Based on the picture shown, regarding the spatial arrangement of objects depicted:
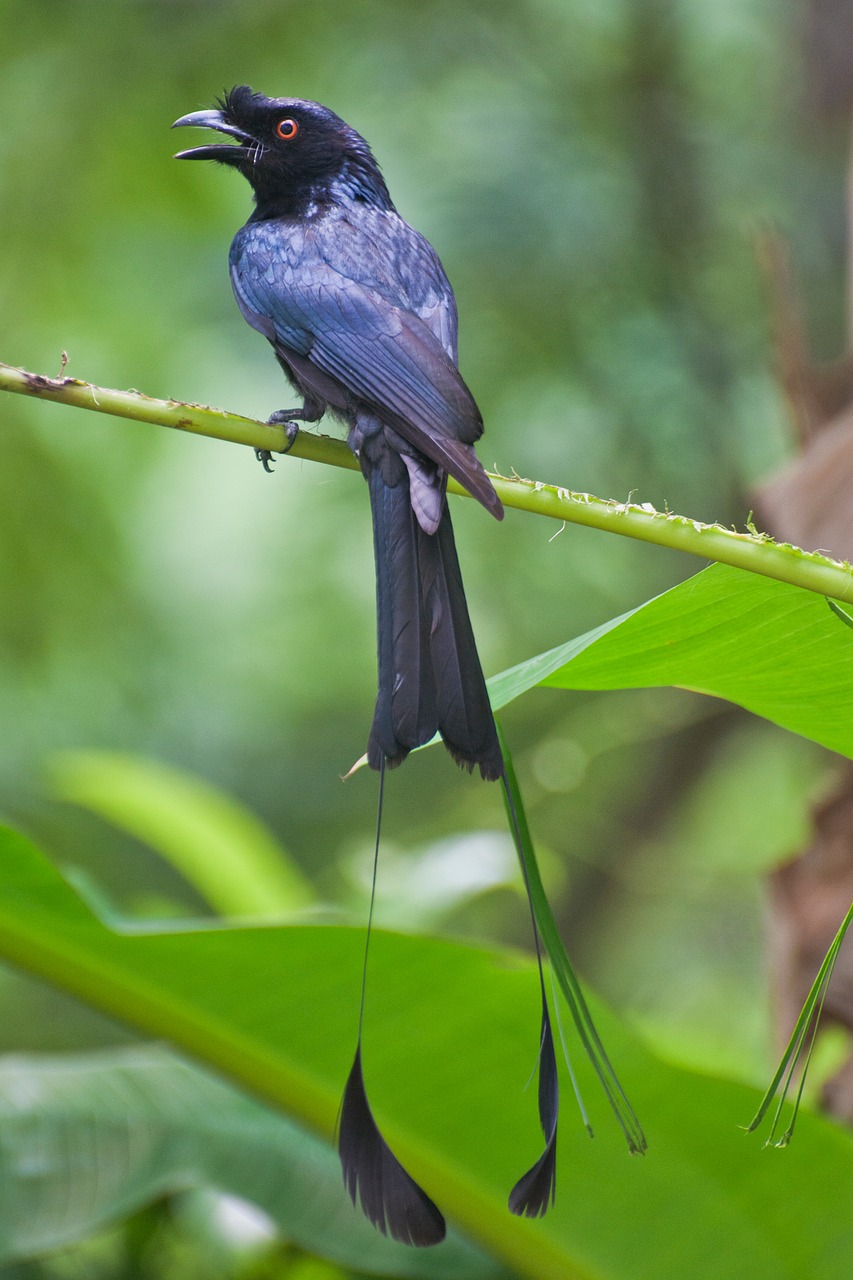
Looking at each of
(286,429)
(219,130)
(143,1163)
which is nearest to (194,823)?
(143,1163)

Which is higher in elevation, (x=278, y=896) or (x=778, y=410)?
(x=778, y=410)

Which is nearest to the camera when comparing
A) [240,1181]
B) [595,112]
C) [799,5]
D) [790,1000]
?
[240,1181]

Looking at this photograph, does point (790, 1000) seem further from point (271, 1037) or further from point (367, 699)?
point (367, 699)

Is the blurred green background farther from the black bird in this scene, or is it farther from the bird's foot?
the bird's foot

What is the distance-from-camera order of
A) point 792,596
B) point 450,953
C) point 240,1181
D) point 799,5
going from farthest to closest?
point 799,5, point 240,1181, point 450,953, point 792,596

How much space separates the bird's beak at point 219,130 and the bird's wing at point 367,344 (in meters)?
0.20

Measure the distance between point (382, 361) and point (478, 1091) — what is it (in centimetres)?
83

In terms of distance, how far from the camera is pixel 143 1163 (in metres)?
1.63

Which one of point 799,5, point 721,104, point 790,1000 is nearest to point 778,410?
point 721,104

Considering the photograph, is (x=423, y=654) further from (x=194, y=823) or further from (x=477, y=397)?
(x=477, y=397)

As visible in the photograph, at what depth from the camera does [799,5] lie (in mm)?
3377

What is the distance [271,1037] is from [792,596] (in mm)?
820

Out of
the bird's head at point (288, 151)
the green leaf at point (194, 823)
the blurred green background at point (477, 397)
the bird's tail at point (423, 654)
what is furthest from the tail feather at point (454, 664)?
the blurred green background at point (477, 397)

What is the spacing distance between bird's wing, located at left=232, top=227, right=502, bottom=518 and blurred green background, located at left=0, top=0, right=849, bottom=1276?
4.68 feet
